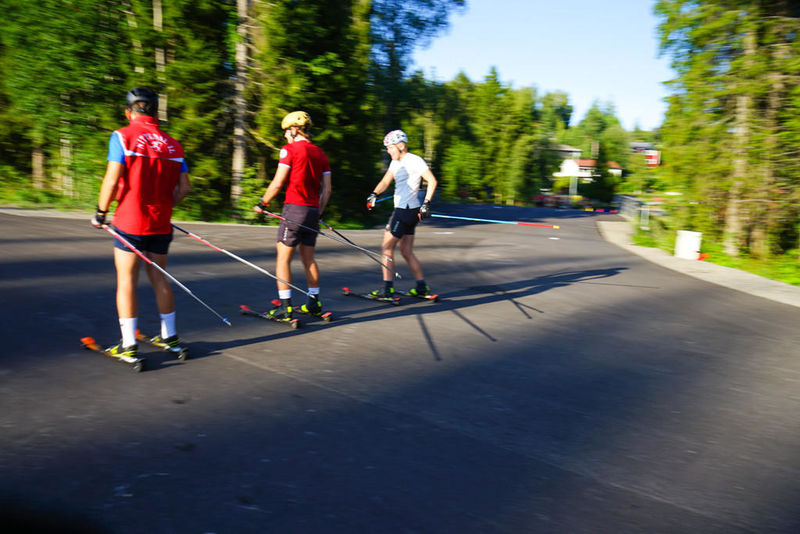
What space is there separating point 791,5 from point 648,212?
29.3ft

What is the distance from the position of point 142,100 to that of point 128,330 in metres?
1.83

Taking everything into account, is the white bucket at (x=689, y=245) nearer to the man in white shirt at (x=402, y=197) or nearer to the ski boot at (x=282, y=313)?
the man in white shirt at (x=402, y=197)

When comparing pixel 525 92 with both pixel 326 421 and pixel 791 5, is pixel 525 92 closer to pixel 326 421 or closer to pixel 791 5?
pixel 791 5

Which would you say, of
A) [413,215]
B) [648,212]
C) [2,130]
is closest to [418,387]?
[413,215]

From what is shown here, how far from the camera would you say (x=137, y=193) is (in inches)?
191

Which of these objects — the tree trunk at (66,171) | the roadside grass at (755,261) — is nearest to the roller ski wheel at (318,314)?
the roadside grass at (755,261)

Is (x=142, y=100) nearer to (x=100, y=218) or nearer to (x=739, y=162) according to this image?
(x=100, y=218)

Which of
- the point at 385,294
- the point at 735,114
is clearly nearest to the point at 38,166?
the point at 385,294

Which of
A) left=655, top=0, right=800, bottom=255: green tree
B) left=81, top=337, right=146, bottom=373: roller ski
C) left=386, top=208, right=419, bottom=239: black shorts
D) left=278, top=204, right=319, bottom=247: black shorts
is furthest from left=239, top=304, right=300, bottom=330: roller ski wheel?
left=655, top=0, right=800, bottom=255: green tree

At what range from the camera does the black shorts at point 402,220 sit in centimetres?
823

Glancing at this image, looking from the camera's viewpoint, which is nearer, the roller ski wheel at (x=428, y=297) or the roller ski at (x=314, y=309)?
the roller ski at (x=314, y=309)

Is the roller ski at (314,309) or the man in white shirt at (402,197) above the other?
the man in white shirt at (402,197)

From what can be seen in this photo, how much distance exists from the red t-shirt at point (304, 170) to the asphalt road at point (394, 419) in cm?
141

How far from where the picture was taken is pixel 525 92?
71.8 metres
